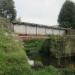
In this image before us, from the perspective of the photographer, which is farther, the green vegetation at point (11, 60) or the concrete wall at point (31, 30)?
the concrete wall at point (31, 30)

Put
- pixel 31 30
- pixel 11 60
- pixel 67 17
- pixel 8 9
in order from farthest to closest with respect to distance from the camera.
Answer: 1. pixel 67 17
2. pixel 8 9
3. pixel 31 30
4. pixel 11 60

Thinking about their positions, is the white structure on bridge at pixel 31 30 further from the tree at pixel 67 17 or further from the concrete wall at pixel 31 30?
the tree at pixel 67 17

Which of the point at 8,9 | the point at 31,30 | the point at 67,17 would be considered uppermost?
the point at 8,9

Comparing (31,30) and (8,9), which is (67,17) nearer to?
(8,9)

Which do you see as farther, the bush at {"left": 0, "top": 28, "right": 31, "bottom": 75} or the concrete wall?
the concrete wall

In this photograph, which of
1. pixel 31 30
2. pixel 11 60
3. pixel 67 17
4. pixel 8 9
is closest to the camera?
pixel 11 60

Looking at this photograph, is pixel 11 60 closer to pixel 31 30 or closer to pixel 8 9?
pixel 31 30

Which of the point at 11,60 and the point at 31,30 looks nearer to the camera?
the point at 11,60

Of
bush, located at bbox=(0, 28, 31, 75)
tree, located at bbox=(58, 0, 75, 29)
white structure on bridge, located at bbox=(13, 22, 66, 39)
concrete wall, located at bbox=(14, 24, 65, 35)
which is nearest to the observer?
bush, located at bbox=(0, 28, 31, 75)

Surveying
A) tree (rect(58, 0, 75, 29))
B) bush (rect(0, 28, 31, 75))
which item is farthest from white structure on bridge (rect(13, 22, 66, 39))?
tree (rect(58, 0, 75, 29))

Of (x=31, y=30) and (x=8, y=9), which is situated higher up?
(x=8, y=9)

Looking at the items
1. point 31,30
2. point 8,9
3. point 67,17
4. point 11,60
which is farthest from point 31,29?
point 67,17

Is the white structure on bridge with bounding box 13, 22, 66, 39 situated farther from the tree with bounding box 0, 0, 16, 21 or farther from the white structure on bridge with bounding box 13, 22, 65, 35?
the tree with bounding box 0, 0, 16, 21

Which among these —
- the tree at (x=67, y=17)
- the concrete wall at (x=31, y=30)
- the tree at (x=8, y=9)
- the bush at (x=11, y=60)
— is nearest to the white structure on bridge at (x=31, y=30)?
the concrete wall at (x=31, y=30)
